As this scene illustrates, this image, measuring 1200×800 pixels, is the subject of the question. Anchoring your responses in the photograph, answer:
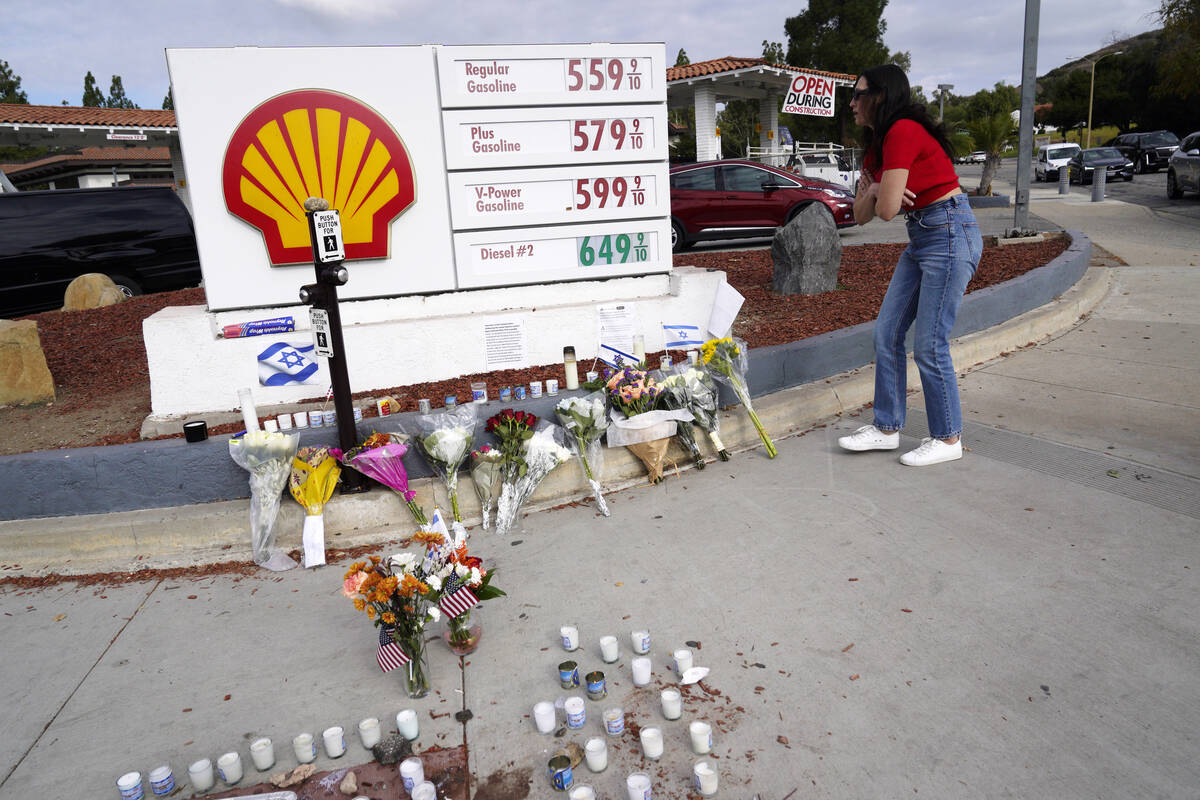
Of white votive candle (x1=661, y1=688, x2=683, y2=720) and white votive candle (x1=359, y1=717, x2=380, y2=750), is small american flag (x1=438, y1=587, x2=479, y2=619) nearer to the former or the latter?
white votive candle (x1=359, y1=717, x2=380, y2=750)

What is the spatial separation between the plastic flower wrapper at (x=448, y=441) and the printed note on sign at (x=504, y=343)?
154cm

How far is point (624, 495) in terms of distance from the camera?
4.62 metres

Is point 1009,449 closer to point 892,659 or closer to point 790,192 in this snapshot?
→ point 892,659

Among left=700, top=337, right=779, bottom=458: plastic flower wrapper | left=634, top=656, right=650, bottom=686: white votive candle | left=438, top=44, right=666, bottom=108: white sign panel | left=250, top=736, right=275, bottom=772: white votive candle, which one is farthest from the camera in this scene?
left=438, top=44, right=666, bottom=108: white sign panel

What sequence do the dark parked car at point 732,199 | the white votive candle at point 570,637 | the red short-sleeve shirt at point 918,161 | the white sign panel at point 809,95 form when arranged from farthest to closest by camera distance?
1. the white sign panel at point 809,95
2. the dark parked car at point 732,199
3. the red short-sleeve shirt at point 918,161
4. the white votive candle at point 570,637

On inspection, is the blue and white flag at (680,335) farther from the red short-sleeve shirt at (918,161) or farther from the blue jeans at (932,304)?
the red short-sleeve shirt at (918,161)

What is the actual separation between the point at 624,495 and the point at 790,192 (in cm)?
1042

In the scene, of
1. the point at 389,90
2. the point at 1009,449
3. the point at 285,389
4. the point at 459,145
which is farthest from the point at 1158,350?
the point at 285,389

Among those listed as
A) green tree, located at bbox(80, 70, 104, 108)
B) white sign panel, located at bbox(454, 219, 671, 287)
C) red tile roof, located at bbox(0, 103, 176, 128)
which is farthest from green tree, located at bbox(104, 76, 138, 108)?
white sign panel, located at bbox(454, 219, 671, 287)

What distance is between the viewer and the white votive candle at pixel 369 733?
8.61 feet

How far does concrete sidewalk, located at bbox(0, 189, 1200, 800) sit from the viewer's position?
8.05 ft

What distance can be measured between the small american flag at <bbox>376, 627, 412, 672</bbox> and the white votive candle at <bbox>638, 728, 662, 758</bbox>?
937 millimetres

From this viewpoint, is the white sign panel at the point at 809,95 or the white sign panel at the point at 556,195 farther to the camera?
the white sign panel at the point at 809,95

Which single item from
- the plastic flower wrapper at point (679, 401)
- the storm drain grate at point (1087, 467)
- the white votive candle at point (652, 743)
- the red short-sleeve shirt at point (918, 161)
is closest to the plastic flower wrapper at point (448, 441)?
the plastic flower wrapper at point (679, 401)
